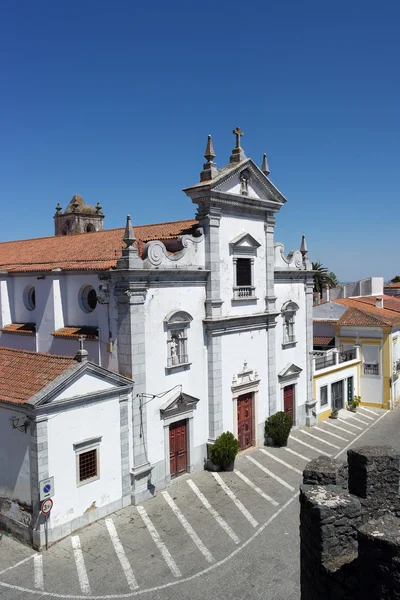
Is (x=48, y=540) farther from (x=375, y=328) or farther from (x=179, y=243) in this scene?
(x=375, y=328)

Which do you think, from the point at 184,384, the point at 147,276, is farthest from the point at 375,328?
the point at 147,276

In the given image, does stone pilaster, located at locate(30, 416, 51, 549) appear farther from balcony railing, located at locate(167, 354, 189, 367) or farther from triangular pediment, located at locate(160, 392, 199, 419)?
balcony railing, located at locate(167, 354, 189, 367)

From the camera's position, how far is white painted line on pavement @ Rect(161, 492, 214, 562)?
45.6ft

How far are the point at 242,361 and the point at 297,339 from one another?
5214 mm

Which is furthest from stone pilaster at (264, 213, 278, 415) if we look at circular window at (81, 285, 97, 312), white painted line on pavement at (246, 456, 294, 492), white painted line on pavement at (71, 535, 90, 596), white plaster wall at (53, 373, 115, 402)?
white painted line on pavement at (71, 535, 90, 596)

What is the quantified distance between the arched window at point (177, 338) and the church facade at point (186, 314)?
49 millimetres

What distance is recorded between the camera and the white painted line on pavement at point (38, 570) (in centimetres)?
1240

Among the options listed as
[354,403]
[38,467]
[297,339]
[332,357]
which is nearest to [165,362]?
[38,467]

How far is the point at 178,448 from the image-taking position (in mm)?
19297

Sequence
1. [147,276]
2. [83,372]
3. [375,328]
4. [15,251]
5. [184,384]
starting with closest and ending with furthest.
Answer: [83,372] < [147,276] < [184,384] < [15,251] < [375,328]

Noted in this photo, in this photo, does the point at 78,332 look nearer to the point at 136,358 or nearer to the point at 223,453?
the point at 136,358

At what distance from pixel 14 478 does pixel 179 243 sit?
10.4 metres

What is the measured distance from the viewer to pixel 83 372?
15.1 m

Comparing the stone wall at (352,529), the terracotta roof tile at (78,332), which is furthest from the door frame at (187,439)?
the stone wall at (352,529)
